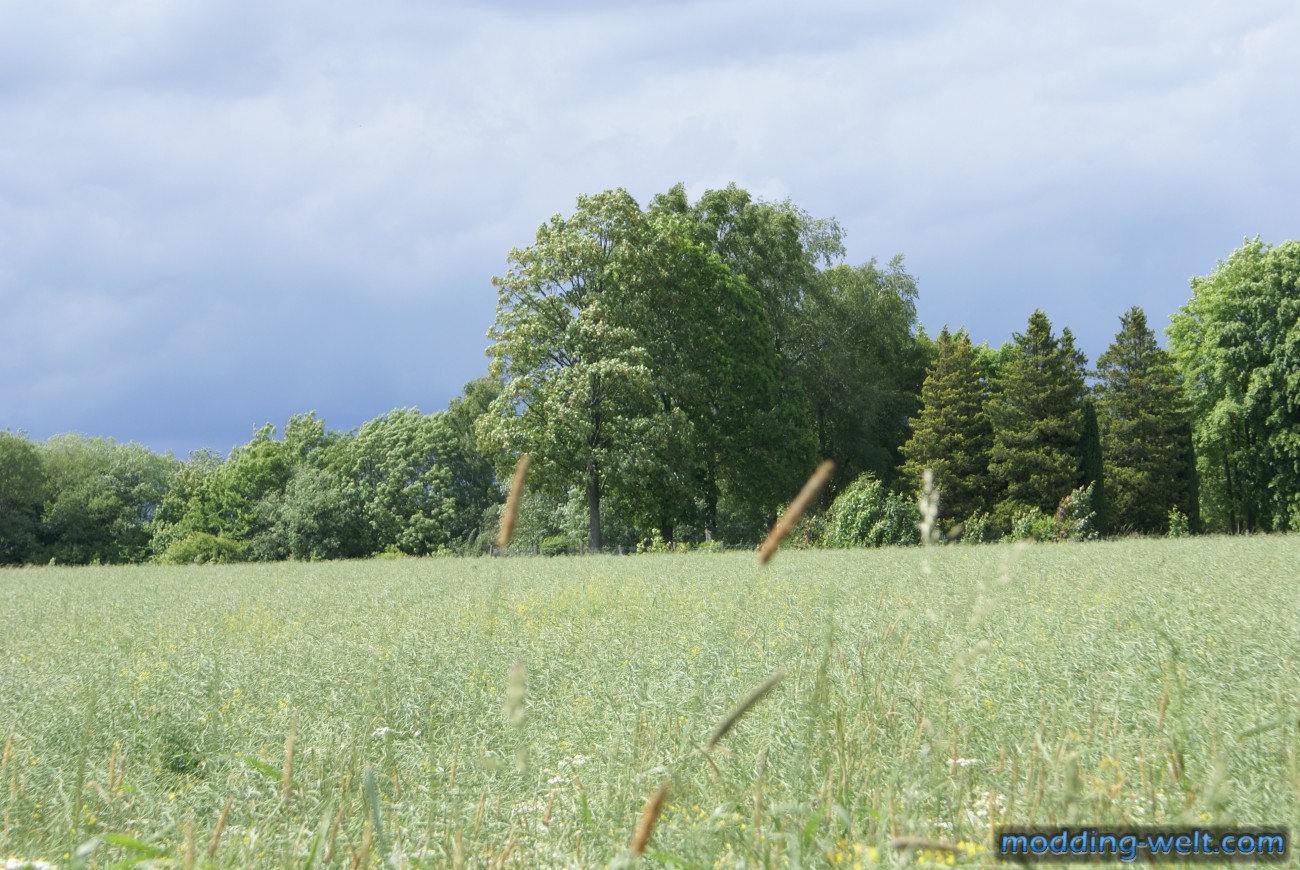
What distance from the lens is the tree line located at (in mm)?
30281

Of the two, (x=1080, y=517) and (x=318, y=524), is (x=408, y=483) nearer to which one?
(x=318, y=524)

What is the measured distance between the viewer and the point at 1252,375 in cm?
3744

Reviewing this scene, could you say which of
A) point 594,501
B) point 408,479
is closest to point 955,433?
point 594,501

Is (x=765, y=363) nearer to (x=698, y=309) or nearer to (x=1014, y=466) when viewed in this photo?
(x=698, y=309)

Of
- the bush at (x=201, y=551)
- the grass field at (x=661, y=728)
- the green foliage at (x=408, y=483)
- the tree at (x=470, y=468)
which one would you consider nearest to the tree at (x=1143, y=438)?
the tree at (x=470, y=468)

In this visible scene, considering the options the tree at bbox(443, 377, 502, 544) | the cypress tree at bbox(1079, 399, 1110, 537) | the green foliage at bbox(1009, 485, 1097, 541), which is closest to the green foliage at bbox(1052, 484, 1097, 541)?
the green foliage at bbox(1009, 485, 1097, 541)

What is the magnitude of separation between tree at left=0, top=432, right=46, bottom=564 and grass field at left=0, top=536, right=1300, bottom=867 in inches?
1775

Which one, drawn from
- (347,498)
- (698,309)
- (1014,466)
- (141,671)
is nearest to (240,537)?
(347,498)

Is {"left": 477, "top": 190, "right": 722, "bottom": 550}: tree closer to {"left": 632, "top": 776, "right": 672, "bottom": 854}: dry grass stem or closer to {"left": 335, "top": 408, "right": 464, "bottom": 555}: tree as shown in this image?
{"left": 335, "top": 408, "right": 464, "bottom": 555}: tree

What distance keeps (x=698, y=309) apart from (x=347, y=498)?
20716 mm

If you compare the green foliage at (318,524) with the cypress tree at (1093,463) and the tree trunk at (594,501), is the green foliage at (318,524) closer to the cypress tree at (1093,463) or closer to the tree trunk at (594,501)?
the tree trunk at (594,501)

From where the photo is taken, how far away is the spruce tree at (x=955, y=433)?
36.0m

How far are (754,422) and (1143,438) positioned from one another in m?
17.0

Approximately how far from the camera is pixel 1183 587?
10.1 meters
